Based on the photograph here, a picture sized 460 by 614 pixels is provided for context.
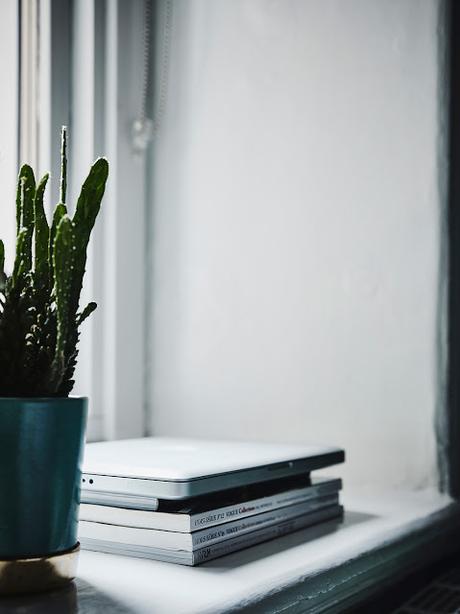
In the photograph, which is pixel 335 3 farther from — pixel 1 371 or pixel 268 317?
pixel 1 371

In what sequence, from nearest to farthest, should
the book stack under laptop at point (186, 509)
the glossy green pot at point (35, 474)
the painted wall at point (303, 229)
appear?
the glossy green pot at point (35, 474)
the book stack under laptop at point (186, 509)
the painted wall at point (303, 229)

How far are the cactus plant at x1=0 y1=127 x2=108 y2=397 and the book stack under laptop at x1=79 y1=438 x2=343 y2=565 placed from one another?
0.47 feet

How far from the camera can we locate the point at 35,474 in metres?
0.56

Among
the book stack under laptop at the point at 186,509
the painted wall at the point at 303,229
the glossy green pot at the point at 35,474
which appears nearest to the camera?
the glossy green pot at the point at 35,474

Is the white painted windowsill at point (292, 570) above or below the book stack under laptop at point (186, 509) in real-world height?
below

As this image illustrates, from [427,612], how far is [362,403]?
12.9 inches

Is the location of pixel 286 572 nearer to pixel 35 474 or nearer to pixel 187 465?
pixel 187 465

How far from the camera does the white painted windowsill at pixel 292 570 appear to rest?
0.58 m

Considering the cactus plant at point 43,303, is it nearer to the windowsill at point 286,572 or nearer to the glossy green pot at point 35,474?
the glossy green pot at point 35,474

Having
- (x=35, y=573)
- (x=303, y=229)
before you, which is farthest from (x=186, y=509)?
(x=303, y=229)

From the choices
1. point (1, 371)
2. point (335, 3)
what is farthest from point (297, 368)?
point (1, 371)

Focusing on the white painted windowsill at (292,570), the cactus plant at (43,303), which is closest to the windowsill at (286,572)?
the white painted windowsill at (292,570)

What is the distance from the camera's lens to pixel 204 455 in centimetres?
83

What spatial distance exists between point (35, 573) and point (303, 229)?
0.69 metres
